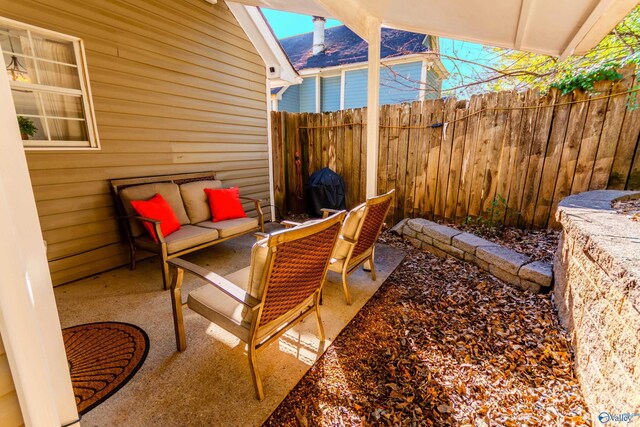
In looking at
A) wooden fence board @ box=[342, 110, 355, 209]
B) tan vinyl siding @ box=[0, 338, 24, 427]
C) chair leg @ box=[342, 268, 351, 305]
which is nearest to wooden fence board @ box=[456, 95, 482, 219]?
wooden fence board @ box=[342, 110, 355, 209]

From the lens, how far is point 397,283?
2924mm

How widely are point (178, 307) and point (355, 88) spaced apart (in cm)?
786

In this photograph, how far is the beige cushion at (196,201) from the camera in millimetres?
3605

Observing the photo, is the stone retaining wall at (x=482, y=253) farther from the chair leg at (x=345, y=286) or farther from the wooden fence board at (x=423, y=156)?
the chair leg at (x=345, y=286)

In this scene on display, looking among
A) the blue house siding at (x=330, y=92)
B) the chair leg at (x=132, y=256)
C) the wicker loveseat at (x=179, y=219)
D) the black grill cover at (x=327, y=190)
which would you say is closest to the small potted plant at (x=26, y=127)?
the wicker loveseat at (x=179, y=219)

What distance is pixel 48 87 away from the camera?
8.89ft

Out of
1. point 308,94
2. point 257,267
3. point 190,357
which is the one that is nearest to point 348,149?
point 257,267

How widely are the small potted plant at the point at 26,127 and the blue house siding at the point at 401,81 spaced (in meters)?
6.73

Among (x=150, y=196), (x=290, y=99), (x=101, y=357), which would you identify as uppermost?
(x=290, y=99)

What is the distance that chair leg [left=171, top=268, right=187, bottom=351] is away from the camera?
187 centimetres

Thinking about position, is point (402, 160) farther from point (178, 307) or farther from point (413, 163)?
point (178, 307)

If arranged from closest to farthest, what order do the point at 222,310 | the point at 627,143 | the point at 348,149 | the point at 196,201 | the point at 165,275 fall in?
the point at 222,310 < the point at 165,275 < the point at 627,143 < the point at 196,201 < the point at 348,149

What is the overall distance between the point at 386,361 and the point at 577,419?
0.98m

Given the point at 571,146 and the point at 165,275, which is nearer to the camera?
the point at 165,275
